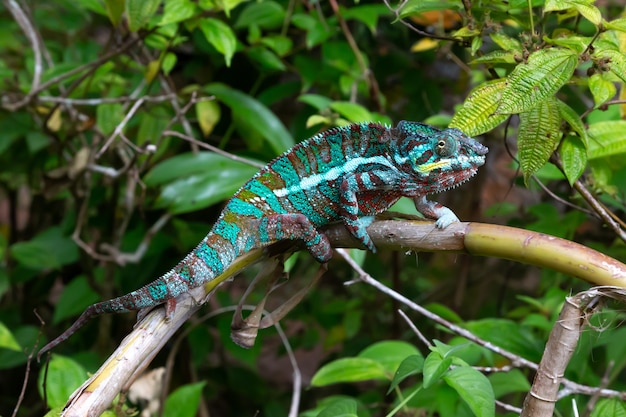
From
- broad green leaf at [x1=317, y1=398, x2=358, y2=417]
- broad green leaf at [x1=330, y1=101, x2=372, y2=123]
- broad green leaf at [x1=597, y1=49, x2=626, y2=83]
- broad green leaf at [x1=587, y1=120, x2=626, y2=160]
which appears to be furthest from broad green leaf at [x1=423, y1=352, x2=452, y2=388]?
broad green leaf at [x1=330, y1=101, x2=372, y2=123]

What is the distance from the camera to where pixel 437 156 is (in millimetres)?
1271

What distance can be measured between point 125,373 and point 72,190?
4.81 ft

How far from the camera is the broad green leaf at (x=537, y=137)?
1.13 m

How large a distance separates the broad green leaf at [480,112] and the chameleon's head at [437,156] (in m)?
0.11

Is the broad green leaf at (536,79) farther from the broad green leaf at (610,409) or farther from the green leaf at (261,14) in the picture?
the green leaf at (261,14)

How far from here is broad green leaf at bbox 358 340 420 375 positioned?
170 cm

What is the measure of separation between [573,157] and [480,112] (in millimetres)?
223

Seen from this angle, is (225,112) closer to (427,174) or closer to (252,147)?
(252,147)

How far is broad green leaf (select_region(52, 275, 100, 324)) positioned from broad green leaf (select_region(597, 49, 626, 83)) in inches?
76.7

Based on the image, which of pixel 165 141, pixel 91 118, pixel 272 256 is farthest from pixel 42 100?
pixel 272 256

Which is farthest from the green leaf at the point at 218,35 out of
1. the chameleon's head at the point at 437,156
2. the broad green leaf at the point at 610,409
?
the broad green leaf at the point at 610,409

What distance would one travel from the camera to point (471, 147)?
49.4 inches

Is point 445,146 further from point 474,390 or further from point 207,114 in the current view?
point 207,114

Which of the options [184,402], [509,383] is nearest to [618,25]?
[509,383]
